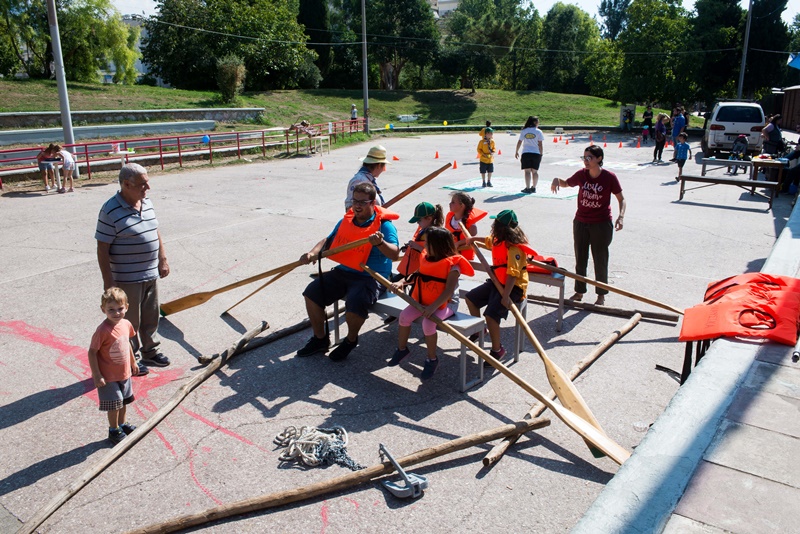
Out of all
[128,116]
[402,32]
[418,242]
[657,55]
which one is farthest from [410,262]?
[402,32]

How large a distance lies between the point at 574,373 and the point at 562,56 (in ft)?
202

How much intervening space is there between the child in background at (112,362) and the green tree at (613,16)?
98601 mm

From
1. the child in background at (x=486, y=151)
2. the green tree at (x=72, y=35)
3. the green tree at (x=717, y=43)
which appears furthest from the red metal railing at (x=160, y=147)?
the green tree at (x=717, y=43)

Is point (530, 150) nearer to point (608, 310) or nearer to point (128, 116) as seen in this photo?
point (608, 310)

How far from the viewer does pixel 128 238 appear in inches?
210

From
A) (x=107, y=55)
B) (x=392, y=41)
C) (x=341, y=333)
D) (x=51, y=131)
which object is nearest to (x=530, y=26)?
(x=392, y=41)

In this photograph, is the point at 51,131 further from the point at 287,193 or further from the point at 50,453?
the point at 50,453

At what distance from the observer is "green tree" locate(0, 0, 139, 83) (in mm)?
31422

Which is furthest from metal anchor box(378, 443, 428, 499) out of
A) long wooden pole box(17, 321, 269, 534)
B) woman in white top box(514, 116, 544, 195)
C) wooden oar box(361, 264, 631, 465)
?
woman in white top box(514, 116, 544, 195)

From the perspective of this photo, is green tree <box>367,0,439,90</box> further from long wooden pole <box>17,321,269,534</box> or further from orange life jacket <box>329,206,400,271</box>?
long wooden pole <box>17,321,269,534</box>

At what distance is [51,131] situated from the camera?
22531mm

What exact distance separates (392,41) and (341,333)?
5021cm

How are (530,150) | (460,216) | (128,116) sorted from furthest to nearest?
(128,116) → (530,150) → (460,216)

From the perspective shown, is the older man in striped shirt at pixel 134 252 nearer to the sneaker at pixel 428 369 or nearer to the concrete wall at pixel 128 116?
the sneaker at pixel 428 369
